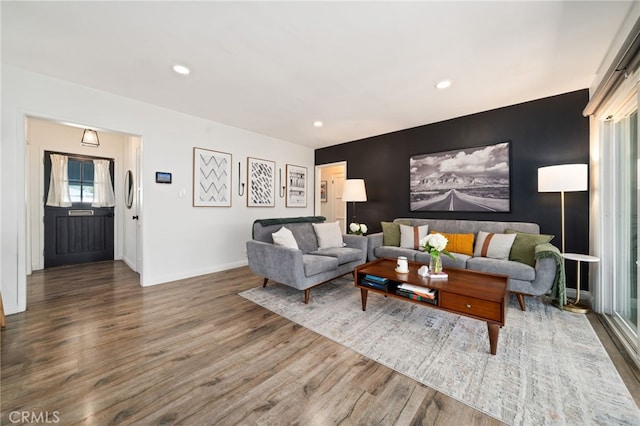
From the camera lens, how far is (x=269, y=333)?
209 cm

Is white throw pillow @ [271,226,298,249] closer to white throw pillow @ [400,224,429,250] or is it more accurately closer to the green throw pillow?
the green throw pillow

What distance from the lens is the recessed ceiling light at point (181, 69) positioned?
2.35 meters

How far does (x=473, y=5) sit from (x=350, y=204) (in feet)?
12.6

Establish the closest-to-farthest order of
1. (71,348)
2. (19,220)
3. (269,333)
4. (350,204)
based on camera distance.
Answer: (71,348)
(269,333)
(19,220)
(350,204)

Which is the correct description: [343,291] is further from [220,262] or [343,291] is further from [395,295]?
[220,262]

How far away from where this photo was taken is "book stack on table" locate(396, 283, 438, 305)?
204 cm

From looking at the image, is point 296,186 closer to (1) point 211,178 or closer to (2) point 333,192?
(2) point 333,192

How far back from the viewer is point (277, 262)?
2.77 metres

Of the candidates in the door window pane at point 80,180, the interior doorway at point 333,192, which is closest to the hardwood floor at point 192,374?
the door window pane at point 80,180

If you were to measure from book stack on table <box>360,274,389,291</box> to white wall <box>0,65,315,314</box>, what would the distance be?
2.71m

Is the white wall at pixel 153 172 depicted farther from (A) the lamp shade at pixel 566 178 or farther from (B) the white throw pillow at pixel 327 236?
(A) the lamp shade at pixel 566 178

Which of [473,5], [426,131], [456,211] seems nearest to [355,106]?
[426,131]

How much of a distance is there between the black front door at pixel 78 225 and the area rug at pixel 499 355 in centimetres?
413

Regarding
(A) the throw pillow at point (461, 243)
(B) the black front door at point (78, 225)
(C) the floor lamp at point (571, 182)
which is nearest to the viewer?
(C) the floor lamp at point (571, 182)
